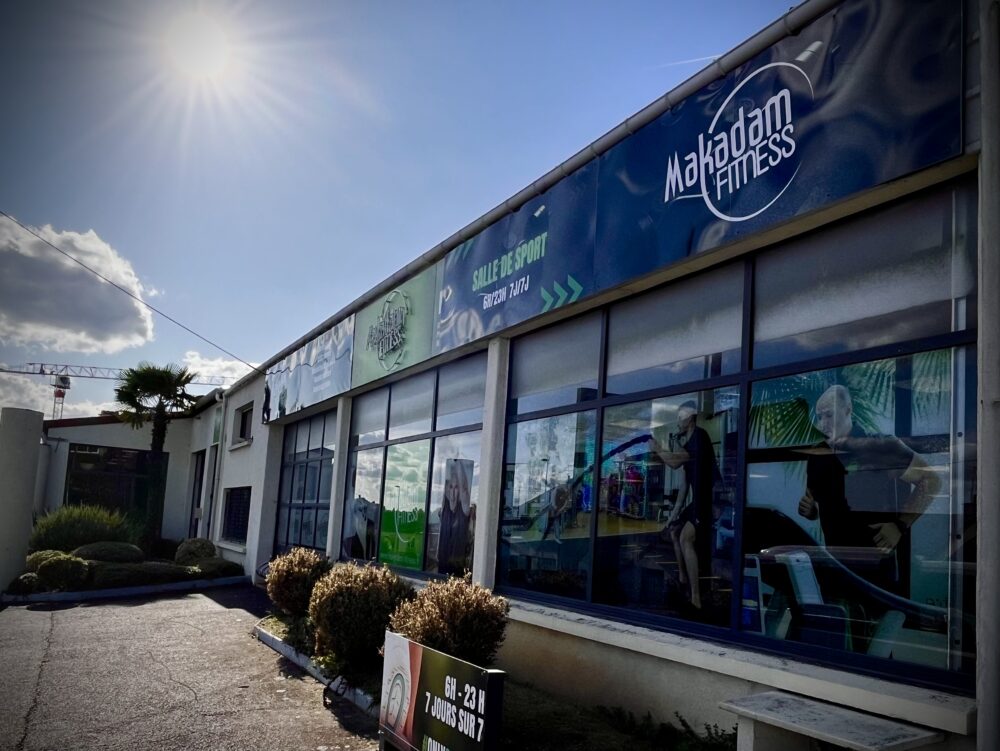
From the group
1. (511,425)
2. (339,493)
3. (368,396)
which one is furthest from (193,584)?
(511,425)

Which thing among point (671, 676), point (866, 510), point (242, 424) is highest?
point (242, 424)

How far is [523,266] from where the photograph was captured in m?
8.70

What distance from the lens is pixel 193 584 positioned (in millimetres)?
17969

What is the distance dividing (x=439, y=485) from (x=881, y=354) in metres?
6.63

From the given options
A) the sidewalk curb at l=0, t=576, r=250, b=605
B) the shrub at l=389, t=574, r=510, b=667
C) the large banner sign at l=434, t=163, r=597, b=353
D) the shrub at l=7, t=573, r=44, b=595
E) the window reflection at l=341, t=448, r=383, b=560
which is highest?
the large banner sign at l=434, t=163, r=597, b=353

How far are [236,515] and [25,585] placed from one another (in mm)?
7391

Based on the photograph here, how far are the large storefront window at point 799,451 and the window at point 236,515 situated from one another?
15.4 meters

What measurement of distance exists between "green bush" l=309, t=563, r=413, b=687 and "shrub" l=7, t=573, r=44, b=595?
974cm

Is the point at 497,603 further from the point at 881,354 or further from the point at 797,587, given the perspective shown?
the point at 881,354

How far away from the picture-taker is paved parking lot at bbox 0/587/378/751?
658 centimetres

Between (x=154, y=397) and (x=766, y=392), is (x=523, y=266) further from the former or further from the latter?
(x=154, y=397)

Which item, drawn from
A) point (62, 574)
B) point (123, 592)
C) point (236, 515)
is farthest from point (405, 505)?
point (236, 515)

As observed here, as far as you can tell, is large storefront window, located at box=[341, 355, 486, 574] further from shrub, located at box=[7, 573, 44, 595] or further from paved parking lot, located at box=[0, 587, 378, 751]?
shrub, located at box=[7, 573, 44, 595]

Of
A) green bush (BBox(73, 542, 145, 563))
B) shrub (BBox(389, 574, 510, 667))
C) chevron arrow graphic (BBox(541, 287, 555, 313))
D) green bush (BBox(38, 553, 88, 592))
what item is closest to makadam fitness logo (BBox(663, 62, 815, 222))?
chevron arrow graphic (BBox(541, 287, 555, 313))
